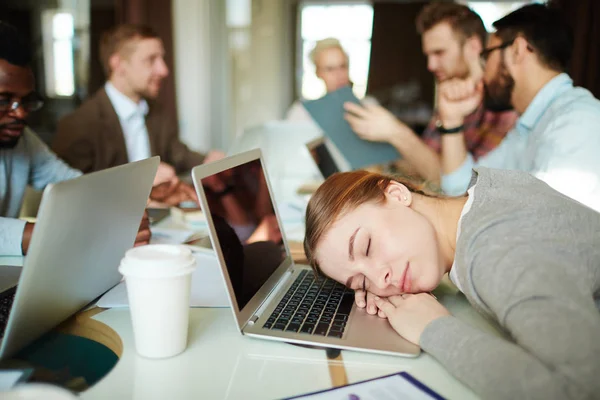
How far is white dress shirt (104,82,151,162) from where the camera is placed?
2945 millimetres

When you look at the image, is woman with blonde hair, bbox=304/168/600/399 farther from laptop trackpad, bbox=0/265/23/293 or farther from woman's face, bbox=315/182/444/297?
laptop trackpad, bbox=0/265/23/293

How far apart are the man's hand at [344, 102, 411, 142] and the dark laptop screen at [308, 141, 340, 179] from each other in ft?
0.53

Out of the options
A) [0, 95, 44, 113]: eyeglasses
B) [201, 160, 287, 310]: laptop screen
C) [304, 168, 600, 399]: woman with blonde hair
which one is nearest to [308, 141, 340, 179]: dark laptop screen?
[201, 160, 287, 310]: laptop screen

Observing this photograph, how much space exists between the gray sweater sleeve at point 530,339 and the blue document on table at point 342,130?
129cm

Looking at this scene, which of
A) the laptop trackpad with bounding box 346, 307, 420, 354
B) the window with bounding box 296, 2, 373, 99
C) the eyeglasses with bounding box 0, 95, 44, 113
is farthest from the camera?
the window with bounding box 296, 2, 373, 99

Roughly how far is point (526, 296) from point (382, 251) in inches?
11.7

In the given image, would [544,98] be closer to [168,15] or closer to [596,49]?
[596,49]

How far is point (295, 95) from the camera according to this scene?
647 centimetres

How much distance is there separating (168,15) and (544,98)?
268 centimetres

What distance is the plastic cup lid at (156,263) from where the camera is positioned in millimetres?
729

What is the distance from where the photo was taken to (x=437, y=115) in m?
2.44

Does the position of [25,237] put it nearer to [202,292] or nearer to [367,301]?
[202,292]

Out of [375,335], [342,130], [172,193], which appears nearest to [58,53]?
[172,193]

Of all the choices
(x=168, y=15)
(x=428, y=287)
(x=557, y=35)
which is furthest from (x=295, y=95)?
(x=428, y=287)
